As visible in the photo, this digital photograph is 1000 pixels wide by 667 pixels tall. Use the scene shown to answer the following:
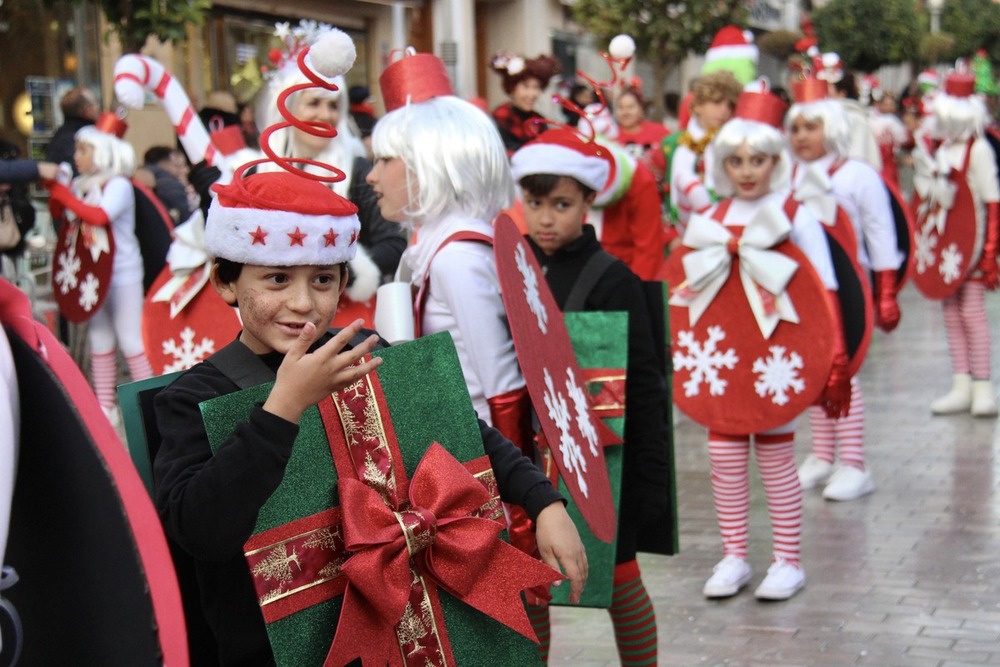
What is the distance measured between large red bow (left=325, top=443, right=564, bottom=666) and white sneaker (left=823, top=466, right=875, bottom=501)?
4289 millimetres

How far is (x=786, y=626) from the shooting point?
4.69 m

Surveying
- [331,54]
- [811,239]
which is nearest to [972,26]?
[811,239]

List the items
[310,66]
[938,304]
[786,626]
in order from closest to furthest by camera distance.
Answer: [310,66] < [786,626] < [938,304]

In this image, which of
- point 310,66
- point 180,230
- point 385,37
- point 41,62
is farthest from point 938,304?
point 310,66

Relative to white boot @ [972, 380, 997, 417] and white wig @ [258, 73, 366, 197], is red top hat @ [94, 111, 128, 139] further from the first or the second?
white boot @ [972, 380, 997, 417]

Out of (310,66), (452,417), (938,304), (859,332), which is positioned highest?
(310,66)

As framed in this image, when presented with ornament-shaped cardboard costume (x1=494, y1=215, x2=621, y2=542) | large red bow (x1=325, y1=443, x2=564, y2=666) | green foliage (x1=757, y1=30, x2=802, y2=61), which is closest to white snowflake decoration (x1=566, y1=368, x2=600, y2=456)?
ornament-shaped cardboard costume (x1=494, y1=215, x2=621, y2=542)

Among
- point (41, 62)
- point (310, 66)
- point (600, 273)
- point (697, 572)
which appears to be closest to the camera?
point (310, 66)

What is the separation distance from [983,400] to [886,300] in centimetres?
212

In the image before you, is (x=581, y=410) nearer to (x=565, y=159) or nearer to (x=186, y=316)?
(x=565, y=159)

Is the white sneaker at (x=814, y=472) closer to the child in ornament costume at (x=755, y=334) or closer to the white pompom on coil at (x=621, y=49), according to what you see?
the child in ornament costume at (x=755, y=334)

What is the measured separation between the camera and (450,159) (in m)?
3.27

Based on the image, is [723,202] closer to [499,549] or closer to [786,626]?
[786,626]

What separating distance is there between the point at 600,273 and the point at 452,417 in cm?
149
